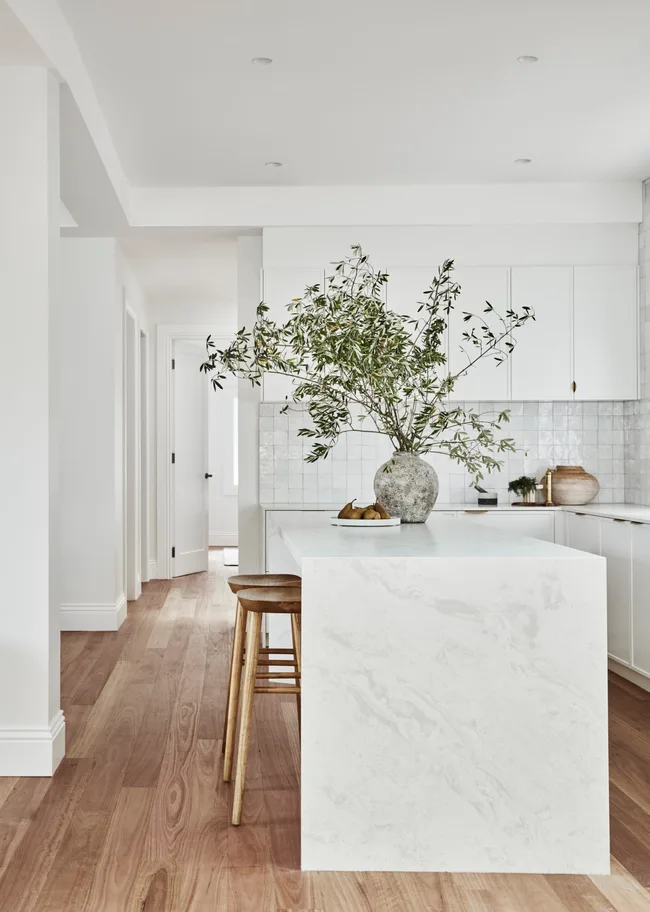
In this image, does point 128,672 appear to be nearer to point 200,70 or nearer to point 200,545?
point 200,70

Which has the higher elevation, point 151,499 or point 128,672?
point 151,499

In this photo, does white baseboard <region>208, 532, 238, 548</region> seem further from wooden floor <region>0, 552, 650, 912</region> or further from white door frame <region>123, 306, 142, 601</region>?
wooden floor <region>0, 552, 650, 912</region>

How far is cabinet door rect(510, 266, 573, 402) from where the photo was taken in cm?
520

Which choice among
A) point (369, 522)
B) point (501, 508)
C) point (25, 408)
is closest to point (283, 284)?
point (501, 508)

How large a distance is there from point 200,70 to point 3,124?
36.4 inches

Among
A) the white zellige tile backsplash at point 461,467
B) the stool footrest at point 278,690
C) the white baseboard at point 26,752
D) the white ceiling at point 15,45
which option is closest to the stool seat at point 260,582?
the stool footrest at point 278,690

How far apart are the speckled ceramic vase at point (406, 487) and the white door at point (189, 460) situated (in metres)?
5.00

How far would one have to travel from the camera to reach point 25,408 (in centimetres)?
305

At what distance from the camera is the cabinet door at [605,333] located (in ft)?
17.1

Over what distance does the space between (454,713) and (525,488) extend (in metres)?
3.21

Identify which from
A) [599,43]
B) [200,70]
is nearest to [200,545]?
[200,70]

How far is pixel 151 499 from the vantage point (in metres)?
7.81

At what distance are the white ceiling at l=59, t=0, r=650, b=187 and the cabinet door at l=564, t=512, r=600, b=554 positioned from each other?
198 centimetres

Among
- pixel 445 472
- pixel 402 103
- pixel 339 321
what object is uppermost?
pixel 402 103
